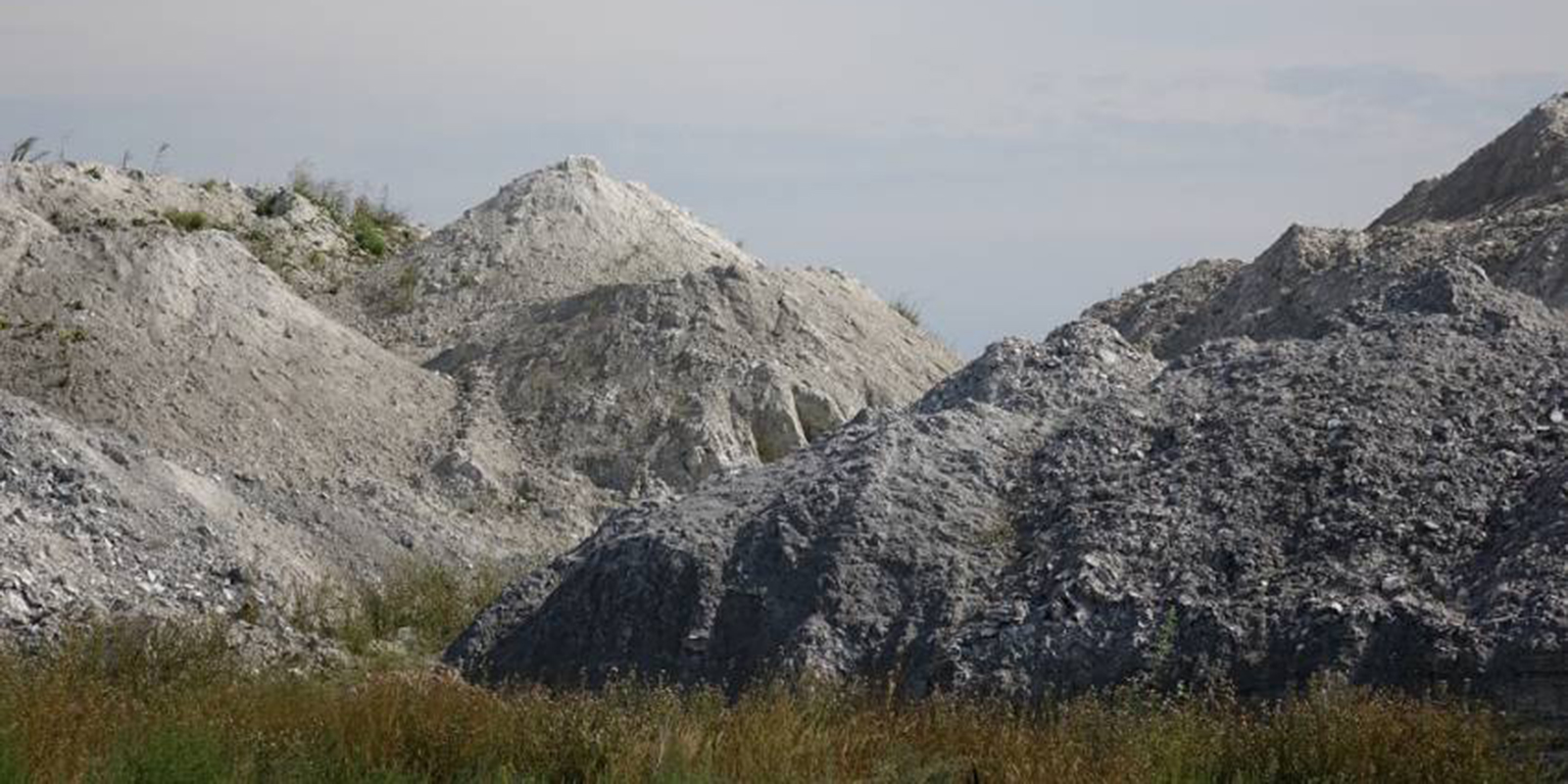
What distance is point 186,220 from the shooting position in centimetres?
2697

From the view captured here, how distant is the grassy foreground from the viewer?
9898 millimetres

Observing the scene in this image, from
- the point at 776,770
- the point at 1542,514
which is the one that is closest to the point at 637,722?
Result: the point at 776,770

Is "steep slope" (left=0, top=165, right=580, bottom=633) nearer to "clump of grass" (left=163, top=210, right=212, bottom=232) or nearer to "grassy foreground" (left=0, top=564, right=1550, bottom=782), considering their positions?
"clump of grass" (left=163, top=210, right=212, bottom=232)

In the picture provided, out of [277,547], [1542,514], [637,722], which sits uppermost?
Result: [1542,514]

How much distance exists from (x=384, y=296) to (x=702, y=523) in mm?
15045

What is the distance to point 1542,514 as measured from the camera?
39.1 ft

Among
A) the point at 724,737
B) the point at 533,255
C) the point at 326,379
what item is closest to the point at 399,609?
the point at 326,379

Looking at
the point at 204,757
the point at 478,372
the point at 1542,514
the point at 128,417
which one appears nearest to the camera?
the point at 204,757

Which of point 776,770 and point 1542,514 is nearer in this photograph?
point 776,770

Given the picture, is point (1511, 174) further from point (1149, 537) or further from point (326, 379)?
point (1149, 537)

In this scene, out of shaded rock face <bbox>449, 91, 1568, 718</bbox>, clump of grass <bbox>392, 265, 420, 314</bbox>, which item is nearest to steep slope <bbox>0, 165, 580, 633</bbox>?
clump of grass <bbox>392, 265, 420, 314</bbox>

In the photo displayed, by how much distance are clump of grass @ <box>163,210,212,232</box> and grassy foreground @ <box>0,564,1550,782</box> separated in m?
15.5

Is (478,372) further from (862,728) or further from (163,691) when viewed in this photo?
(862,728)

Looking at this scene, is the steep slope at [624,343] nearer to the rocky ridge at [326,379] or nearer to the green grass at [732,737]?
the rocky ridge at [326,379]
